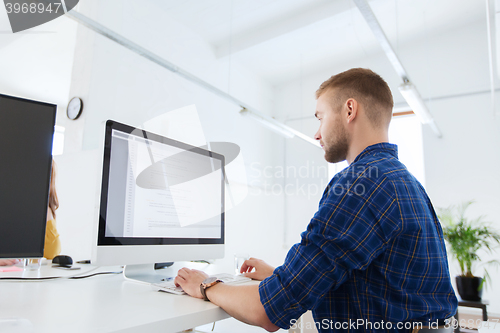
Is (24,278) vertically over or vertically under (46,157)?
under

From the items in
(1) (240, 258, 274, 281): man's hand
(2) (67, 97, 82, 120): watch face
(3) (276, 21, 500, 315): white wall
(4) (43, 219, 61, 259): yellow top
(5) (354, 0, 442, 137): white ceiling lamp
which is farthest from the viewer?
(3) (276, 21, 500, 315): white wall

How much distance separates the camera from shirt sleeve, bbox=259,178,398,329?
0.75 metres

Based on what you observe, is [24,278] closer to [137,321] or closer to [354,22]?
[137,321]

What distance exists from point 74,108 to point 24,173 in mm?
2887

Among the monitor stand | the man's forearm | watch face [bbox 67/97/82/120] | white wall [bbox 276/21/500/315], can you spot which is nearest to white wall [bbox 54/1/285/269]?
watch face [bbox 67/97/82/120]

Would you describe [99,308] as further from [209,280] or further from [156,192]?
[156,192]

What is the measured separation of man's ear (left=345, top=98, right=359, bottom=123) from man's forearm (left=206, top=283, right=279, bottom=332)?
58cm

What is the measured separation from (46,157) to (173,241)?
0.57m

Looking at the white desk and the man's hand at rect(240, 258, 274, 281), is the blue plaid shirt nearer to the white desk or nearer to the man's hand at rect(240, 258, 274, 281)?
the white desk

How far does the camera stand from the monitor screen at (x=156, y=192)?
3.21 ft

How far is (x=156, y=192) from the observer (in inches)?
43.3

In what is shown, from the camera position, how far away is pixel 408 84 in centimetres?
270

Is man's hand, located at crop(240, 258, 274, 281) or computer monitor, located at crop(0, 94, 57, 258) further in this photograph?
man's hand, located at crop(240, 258, 274, 281)

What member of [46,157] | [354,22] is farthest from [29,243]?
[354,22]
